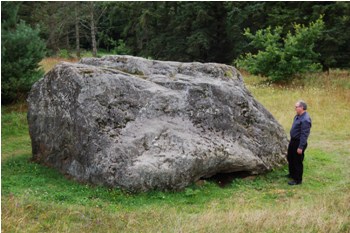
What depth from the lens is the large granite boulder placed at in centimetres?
910

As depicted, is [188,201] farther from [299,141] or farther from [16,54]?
[16,54]

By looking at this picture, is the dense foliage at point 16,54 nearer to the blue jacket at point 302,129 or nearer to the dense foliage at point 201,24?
the dense foliage at point 201,24

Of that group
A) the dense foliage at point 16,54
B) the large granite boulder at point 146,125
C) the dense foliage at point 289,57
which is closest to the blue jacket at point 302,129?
the large granite boulder at point 146,125

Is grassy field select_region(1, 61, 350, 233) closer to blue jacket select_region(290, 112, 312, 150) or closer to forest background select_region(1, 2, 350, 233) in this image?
forest background select_region(1, 2, 350, 233)

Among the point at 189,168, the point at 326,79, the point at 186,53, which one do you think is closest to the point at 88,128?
the point at 189,168

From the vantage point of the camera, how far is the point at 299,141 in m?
9.96

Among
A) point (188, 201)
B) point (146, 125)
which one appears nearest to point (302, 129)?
point (188, 201)

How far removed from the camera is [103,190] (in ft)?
29.0

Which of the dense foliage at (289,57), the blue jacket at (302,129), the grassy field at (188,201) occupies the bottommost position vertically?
the grassy field at (188,201)

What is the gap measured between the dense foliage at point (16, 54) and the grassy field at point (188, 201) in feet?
6.59

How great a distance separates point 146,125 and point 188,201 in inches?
80.8

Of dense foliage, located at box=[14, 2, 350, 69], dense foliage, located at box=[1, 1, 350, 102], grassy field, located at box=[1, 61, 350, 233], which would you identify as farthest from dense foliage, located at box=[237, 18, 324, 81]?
grassy field, located at box=[1, 61, 350, 233]

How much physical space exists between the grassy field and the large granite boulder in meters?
0.42

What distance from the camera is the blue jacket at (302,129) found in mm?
9758
